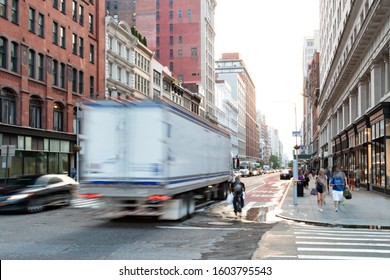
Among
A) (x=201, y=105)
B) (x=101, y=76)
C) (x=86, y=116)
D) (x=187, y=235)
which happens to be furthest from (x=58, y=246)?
(x=201, y=105)

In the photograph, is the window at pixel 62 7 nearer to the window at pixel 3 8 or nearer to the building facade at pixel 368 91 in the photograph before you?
the window at pixel 3 8

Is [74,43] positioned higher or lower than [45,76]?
higher

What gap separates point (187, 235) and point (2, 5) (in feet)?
87.3

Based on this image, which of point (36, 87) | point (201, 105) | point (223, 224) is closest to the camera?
point (223, 224)

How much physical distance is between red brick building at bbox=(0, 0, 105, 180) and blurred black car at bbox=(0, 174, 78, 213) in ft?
31.2

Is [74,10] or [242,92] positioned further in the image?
[242,92]

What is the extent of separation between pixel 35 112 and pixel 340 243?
98.9 ft

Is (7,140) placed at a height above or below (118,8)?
below

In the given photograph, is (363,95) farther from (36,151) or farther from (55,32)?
(55,32)

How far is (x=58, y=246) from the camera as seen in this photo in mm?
10336

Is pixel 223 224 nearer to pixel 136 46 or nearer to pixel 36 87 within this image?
pixel 36 87

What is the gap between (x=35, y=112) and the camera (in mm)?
35938

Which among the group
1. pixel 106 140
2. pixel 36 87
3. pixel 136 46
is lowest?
pixel 106 140

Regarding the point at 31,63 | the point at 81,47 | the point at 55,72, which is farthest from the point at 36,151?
the point at 81,47
